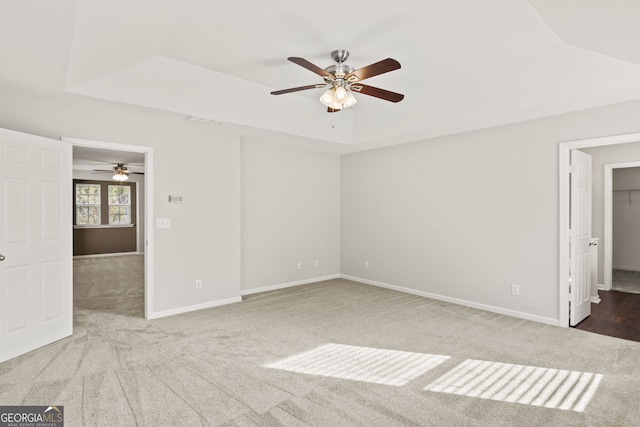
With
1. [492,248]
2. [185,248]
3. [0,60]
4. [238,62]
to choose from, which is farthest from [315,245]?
[0,60]

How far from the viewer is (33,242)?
3.35m

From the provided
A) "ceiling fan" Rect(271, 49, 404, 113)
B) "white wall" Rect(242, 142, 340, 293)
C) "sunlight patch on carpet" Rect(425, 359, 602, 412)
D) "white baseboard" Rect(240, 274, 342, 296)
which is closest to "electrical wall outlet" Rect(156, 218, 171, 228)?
"white wall" Rect(242, 142, 340, 293)

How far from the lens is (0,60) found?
2.72 metres

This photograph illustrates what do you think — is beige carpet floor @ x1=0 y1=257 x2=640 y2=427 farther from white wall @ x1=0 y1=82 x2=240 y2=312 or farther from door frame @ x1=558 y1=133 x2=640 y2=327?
white wall @ x1=0 y1=82 x2=240 y2=312

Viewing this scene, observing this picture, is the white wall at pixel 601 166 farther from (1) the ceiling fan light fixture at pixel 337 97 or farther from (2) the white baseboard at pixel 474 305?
(1) the ceiling fan light fixture at pixel 337 97

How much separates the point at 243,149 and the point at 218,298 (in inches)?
91.3

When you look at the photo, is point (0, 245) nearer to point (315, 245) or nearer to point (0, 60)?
point (0, 60)

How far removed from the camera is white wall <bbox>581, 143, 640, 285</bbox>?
17.3 feet

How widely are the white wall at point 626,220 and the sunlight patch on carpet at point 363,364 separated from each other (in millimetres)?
7155

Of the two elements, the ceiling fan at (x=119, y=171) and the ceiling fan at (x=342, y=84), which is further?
the ceiling fan at (x=119, y=171)

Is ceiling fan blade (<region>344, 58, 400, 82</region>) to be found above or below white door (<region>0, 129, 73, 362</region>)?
above

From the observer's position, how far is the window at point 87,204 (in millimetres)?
9891

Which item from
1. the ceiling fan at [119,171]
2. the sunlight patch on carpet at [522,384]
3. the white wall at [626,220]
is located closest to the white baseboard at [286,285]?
the sunlight patch on carpet at [522,384]

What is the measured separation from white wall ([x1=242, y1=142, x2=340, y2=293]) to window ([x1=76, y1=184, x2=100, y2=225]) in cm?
703
